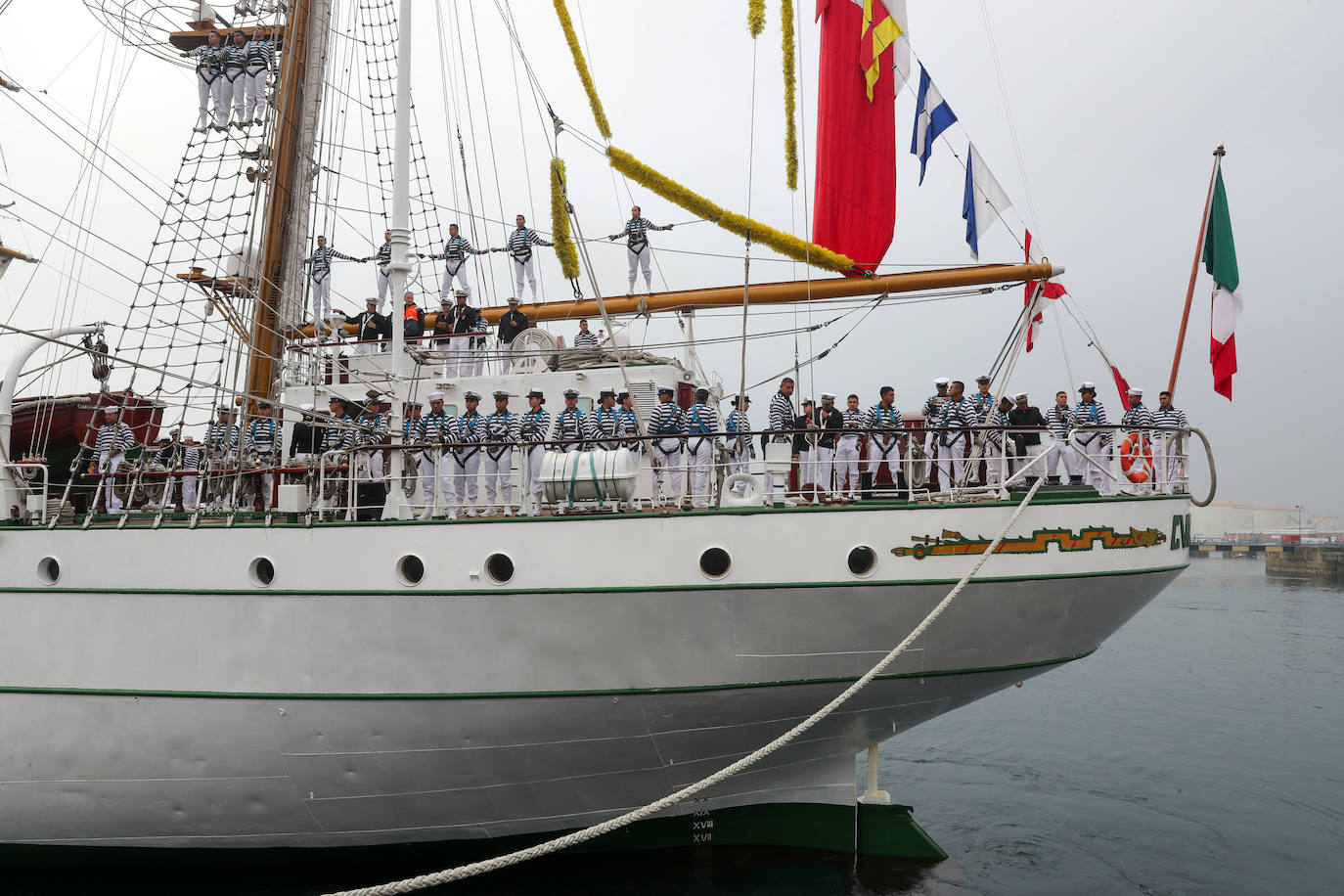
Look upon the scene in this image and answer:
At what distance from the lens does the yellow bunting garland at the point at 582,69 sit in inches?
405

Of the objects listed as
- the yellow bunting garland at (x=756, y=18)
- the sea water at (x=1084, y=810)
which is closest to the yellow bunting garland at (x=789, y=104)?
the yellow bunting garland at (x=756, y=18)

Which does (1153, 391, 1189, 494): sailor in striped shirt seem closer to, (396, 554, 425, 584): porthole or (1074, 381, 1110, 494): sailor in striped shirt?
(1074, 381, 1110, 494): sailor in striped shirt

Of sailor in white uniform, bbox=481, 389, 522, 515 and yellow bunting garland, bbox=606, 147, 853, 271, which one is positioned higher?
yellow bunting garland, bbox=606, 147, 853, 271

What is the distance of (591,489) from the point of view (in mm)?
8141

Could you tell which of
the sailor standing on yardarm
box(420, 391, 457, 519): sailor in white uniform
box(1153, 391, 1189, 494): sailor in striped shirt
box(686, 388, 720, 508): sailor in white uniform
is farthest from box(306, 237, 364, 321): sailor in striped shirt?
box(1153, 391, 1189, 494): sailor in striped shirt

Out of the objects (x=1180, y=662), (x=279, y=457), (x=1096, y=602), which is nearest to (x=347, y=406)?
(x=279, y=457)

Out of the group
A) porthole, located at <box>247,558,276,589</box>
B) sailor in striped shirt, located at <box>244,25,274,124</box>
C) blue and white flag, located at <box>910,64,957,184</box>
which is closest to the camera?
porthole, located at <box>247,558,276,589</box>

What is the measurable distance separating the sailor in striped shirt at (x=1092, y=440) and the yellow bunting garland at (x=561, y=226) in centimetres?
616

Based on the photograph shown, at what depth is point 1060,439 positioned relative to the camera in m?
8.45

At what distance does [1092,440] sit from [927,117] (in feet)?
15.3

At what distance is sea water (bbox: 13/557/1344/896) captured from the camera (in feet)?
31.0

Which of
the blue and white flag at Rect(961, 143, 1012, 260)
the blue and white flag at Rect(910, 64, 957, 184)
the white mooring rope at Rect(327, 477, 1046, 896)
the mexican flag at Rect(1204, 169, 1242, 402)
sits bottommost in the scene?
the white mooring rope at Rect(327, 477, 1046, 896)

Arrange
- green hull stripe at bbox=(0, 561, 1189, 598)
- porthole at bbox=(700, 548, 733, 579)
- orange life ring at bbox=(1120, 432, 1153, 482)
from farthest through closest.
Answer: orange life ring at bbox=(1120, 432, 1153, 482), porthole at bbox=(700, 548, 733, 579), green hull stripe at bbox=(0, 561, 1189, 598)

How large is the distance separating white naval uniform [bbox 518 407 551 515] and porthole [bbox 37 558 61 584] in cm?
488
